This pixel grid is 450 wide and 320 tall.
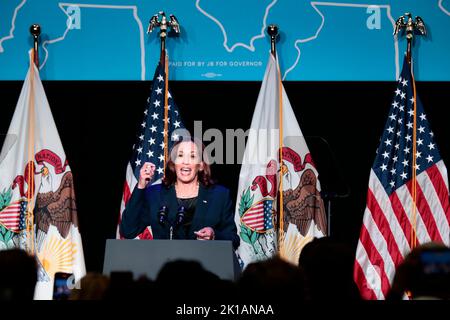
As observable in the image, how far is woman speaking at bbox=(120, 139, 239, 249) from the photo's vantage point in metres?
5.12

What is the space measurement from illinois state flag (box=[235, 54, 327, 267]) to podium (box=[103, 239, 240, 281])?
85.0 inches

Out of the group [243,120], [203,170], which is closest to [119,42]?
[243,120]

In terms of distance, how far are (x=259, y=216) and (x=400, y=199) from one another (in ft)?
3.93

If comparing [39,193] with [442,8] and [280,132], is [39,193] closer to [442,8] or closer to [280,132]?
[280,132]

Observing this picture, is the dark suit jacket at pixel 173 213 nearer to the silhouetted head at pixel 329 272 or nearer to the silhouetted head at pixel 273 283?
the silhouetted head at pixel 329 272

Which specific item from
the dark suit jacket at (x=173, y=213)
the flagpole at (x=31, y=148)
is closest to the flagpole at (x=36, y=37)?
the flagpole at (x=31, y=148)

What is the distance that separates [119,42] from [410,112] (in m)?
2.60

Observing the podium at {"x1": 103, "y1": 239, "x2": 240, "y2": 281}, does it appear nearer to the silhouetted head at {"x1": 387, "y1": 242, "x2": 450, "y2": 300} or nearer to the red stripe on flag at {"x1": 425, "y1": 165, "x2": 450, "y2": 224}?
the silhouetted head at {"x1": 387, "y1": 242, "x2": 450, "y2": 300}

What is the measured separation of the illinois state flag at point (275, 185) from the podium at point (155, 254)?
2.16 meters

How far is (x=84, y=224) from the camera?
6.79 metres

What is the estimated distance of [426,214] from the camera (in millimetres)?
6250

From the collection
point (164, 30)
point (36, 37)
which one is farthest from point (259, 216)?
point (36, 37)

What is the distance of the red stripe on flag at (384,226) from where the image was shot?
623cm

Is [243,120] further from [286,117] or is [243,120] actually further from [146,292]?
[146,292]
